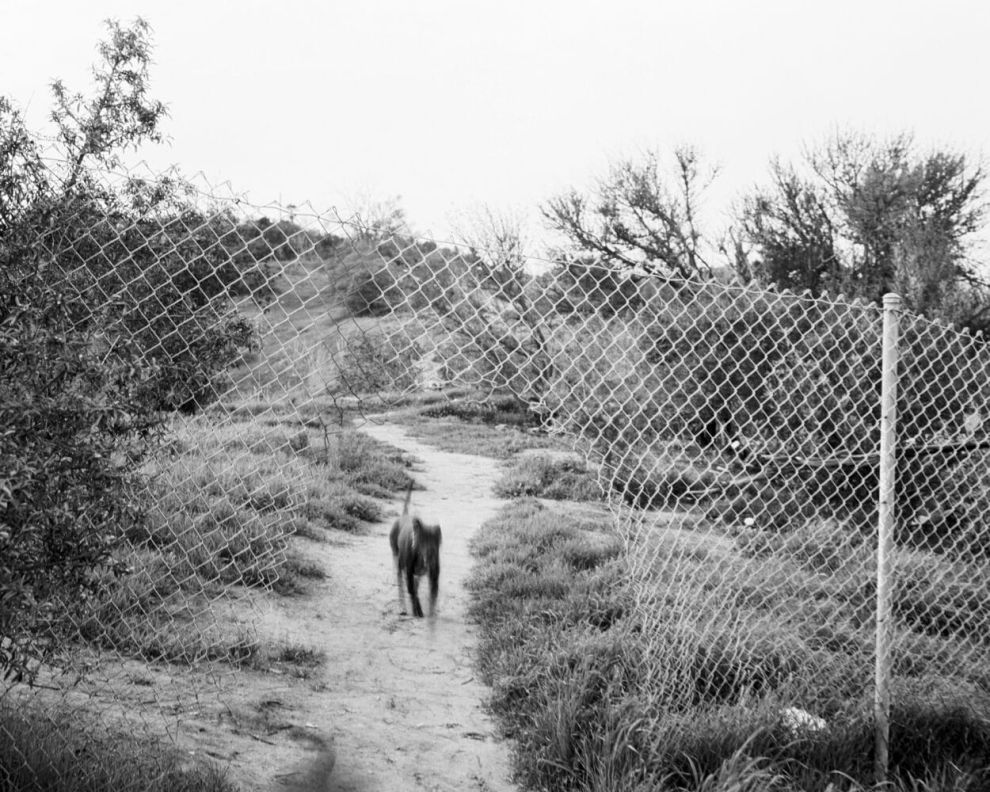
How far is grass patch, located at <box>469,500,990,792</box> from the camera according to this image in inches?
108

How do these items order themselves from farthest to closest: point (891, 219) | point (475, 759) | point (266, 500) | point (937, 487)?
point (891, 219)
point (937, 487)
point (266, 500)
point (475, 759)

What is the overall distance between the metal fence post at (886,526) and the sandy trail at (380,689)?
1330 mm

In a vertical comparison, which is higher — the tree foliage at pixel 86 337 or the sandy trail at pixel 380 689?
the tree foliage at pixel 86 337

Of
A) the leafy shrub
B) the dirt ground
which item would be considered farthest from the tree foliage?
the dirt ground

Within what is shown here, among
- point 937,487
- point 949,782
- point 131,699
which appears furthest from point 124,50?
point 937,487

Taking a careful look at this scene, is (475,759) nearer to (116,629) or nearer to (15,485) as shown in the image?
(116,629)

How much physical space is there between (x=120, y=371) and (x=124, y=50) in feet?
5.96

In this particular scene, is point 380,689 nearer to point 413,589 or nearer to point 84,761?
point 413,589

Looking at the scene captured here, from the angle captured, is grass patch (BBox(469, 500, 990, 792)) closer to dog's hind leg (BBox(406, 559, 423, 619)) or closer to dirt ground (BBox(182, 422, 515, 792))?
dirt ground (BBox(182, 422, 515, 792))

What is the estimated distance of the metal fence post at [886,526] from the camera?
9.75 ft

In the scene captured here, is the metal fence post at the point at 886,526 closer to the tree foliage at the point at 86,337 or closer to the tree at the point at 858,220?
the tree foliage at the point at 86,337

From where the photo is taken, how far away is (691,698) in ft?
9.93

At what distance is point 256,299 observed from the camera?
302cm

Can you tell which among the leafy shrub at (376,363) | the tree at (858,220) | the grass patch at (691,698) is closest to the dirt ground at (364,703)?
the grass patch at (691,698)
